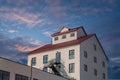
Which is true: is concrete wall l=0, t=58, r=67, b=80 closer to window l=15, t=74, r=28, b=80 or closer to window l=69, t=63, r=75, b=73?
window l=15, t=74, r=28, b=80

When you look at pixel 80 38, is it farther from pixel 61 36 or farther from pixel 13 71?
pixel 13 71

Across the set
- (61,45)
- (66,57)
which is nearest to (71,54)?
(66,57)

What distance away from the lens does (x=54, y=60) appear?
88250 millimetres

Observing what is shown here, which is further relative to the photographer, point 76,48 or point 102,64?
point 102,64

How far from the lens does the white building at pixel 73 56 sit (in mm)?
83694

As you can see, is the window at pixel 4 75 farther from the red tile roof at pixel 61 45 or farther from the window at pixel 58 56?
the window at pixel 58 56

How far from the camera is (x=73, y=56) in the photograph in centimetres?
8450

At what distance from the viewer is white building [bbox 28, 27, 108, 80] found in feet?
275

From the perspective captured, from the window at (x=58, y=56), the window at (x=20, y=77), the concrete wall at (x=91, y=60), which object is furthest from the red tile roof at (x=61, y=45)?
the window at (x=20, y=77)

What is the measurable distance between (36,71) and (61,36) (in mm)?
29198

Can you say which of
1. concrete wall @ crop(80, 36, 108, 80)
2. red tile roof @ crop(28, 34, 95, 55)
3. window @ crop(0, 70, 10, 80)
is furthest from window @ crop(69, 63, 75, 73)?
window @ crop(0, 70, 10, 80)

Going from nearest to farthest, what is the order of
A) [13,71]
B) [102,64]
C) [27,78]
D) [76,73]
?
[13,71], [27,78], [76,73], [102,64]

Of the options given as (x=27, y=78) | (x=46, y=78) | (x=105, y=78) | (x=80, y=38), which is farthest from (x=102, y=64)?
(x=27, y=78)

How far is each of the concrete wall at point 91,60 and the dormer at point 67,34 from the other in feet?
11.8
